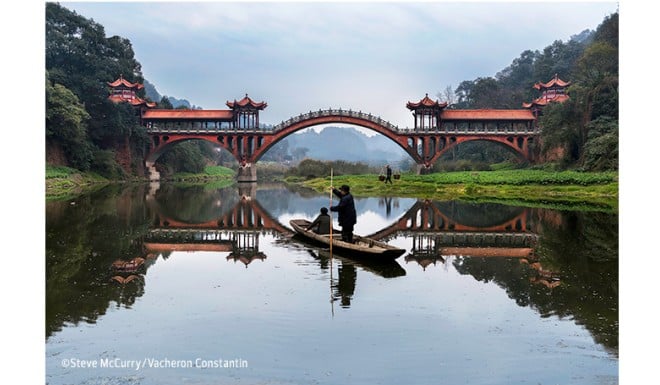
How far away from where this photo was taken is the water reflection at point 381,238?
9344mm

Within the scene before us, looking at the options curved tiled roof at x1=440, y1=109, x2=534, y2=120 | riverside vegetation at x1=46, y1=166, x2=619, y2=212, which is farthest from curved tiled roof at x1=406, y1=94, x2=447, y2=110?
riverside vegetation at x1=46, y1=166, x2=619, y2=212

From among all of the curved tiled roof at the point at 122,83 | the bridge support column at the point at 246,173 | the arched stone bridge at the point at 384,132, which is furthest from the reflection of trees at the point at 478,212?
the curved tiled roof at the point at 122,83

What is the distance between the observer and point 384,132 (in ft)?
197

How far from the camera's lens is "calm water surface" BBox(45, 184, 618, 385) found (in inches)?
253

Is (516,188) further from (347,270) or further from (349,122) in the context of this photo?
(347,270)

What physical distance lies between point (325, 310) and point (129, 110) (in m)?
53.4

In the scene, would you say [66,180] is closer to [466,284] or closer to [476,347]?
[466,284]

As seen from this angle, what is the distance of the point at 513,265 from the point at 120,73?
57151 millimetres

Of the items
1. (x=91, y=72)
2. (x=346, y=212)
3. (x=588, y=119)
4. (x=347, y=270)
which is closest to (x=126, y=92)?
(x=91, y=72)

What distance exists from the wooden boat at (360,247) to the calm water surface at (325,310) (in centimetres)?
25

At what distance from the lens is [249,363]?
653cm

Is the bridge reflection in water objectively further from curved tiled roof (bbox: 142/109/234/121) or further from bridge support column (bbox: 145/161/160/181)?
bridge support column (bbox: 145/161/160/181)

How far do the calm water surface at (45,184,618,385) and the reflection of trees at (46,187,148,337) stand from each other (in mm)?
51

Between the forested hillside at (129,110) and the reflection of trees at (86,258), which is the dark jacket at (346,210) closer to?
the reflection of trees at (86,258)
